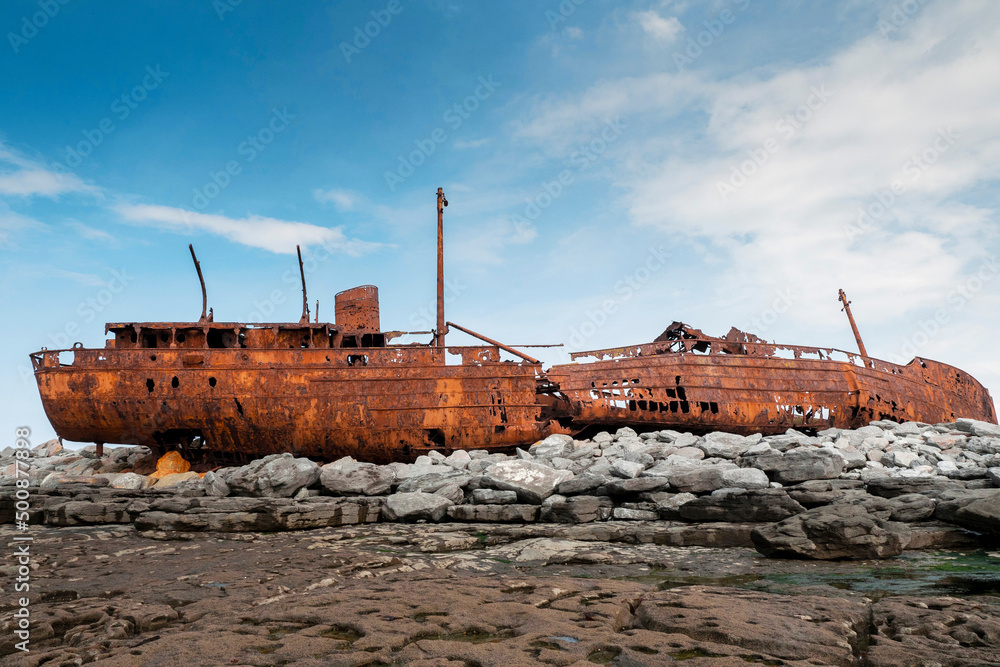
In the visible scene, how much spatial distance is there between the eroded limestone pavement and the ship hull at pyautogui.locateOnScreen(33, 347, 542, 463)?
1.87 metres

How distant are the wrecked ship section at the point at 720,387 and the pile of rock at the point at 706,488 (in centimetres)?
257

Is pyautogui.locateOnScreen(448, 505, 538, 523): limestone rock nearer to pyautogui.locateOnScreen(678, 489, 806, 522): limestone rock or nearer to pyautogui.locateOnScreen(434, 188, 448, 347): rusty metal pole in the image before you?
pyautogui.locateOnScreen(678, 489, 806, 522): limestone rock

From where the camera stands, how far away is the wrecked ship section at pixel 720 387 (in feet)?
45.1

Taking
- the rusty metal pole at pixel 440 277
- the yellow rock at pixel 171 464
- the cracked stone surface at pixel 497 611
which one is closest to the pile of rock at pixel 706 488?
the cracked stone surface at pixel 497 611

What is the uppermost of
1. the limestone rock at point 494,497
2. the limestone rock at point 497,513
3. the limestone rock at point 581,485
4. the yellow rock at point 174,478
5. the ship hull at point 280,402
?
the ship hull at point 280,402

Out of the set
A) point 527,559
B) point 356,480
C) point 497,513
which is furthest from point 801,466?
point 356,480

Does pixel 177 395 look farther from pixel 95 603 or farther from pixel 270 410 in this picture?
pixel 95 603

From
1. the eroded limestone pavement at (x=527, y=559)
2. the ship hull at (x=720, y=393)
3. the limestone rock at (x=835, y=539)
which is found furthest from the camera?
the ship hull at (x=720, y=393)

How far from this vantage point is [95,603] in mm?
3324

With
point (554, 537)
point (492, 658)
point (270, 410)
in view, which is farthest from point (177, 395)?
point (492, 658)

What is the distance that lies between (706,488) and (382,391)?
760 cm

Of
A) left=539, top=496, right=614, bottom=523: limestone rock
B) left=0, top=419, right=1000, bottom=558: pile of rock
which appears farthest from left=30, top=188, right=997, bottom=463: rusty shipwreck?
left=539, top=496, right=614, bottom=523: limestone rock

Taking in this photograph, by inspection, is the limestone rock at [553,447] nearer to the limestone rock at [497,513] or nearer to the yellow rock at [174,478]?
the limestone rock at [497,513]

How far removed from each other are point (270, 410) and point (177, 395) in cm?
195
